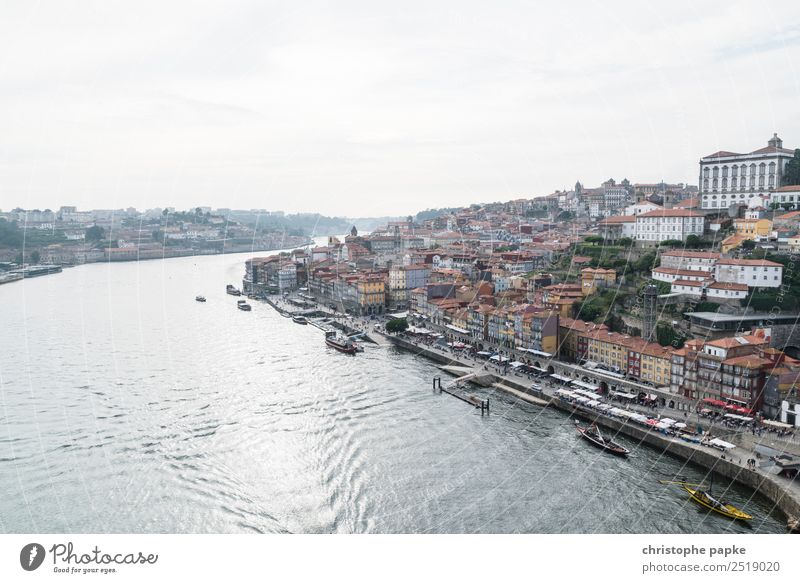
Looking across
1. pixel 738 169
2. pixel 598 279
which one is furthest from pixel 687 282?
pixel 738 169

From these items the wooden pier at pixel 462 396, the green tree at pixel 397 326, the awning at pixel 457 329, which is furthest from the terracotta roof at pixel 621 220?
the wooden pier at pixel 462 396

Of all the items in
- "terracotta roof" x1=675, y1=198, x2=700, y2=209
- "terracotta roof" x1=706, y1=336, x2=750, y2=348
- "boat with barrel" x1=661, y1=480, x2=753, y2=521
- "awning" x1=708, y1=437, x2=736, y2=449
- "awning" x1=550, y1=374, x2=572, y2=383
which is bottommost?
"boat with barrel" x1=661, y1=480, x2=753, y2=521

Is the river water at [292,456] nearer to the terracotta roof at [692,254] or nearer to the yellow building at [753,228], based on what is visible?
the terracotta roof at [692,254]

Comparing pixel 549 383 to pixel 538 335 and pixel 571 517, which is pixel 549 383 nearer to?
pixel 538 335

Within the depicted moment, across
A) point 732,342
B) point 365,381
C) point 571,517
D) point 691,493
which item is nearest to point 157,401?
point 365,381

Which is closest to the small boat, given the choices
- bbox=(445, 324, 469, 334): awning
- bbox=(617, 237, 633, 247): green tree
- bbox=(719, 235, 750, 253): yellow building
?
bbox=(445, 324, 469, 334): awning

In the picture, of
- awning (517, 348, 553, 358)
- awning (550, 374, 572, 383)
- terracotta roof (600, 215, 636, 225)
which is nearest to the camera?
awning (550, 374, 572, 383)

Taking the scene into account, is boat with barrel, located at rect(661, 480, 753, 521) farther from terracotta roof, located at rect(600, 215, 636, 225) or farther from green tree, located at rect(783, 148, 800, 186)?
green tree, located at rect(783, 148, 800, 186)
